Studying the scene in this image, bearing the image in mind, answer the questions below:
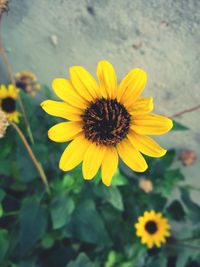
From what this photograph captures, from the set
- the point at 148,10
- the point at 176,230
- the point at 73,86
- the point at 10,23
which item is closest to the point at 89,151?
the point at 73,86

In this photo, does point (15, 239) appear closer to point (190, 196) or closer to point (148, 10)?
point (190, 196)

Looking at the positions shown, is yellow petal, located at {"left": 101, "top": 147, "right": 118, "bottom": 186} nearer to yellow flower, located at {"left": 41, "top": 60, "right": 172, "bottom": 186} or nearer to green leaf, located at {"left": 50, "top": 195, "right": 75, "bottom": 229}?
yellow flower, located at {"left": 41, "top": 60, "right": 172, "bottom": 186}

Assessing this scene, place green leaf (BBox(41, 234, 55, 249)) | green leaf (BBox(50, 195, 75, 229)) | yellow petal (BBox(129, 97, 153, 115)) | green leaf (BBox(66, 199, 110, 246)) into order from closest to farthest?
yellow petal (BBox(129, 97, 153, 115)) < green leaf (BBox(50, 195, 75, 229)) < green leaf (BBox(66, 199, 110, 246)) < green leaf (BBox(41, 234, 55, 249))

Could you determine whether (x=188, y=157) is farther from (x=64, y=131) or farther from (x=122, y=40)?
(x=64, y=131)

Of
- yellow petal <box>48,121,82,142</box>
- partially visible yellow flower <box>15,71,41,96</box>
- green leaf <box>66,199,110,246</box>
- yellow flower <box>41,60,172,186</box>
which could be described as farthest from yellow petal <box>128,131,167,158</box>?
partially visible yellow flower <box>15,71,41,96</box>

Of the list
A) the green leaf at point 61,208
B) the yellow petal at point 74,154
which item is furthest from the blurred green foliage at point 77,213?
the yellow petal at point 74,154

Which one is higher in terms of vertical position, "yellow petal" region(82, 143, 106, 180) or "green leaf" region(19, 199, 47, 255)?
"yellow petal" region(82, 143, 106, 180)
